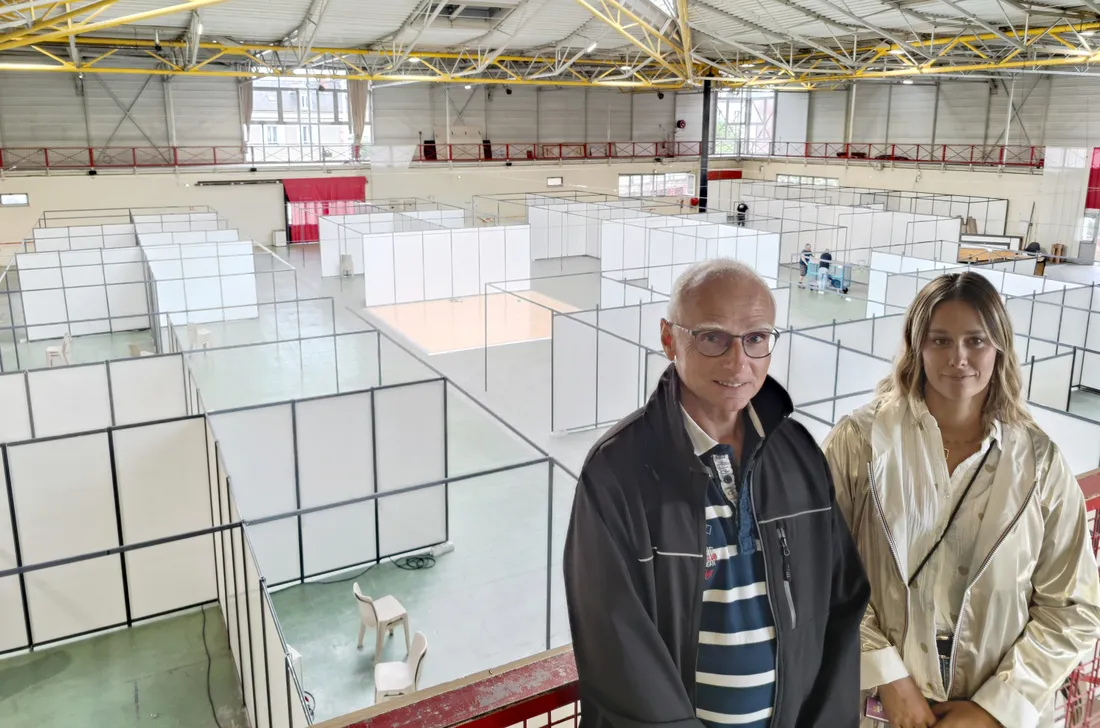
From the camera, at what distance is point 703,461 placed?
7.31ft

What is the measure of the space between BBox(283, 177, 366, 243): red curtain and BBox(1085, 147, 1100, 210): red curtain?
94.7 feet

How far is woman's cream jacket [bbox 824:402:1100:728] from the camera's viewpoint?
2469mm

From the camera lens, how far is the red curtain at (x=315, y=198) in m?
36.6

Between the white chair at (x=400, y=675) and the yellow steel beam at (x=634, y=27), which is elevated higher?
the yellow steel beam at (x=634, y=27)

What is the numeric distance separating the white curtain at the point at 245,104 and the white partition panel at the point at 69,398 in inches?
1078

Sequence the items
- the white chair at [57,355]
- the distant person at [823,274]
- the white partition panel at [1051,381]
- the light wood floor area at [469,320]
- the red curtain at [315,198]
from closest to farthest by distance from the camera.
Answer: the white partition panel at [1051,381]
the white chair at [57,355]
the light wood floor area at [469,320]
the distant person at [823,274]
the red curtain at [315,198]

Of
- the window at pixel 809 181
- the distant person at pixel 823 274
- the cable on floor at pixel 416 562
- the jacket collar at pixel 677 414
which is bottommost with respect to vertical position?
the cable on floor at pixel 416 562

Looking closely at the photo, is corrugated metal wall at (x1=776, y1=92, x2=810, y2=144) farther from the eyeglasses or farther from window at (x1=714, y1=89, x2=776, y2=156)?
the eyeglasses

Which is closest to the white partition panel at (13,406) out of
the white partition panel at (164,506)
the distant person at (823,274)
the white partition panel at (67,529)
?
the white partition panel at (67,529)

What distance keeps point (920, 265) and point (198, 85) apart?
3074cm

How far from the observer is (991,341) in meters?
2.70

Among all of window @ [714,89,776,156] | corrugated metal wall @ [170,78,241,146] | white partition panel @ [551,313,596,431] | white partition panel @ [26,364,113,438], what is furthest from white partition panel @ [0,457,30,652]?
window @ [714,89,776,156]

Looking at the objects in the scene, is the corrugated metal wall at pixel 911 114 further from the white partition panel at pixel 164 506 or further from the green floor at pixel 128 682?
the green floor at pixel 128 682

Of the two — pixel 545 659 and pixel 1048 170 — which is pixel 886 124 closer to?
pixel 1048 170
